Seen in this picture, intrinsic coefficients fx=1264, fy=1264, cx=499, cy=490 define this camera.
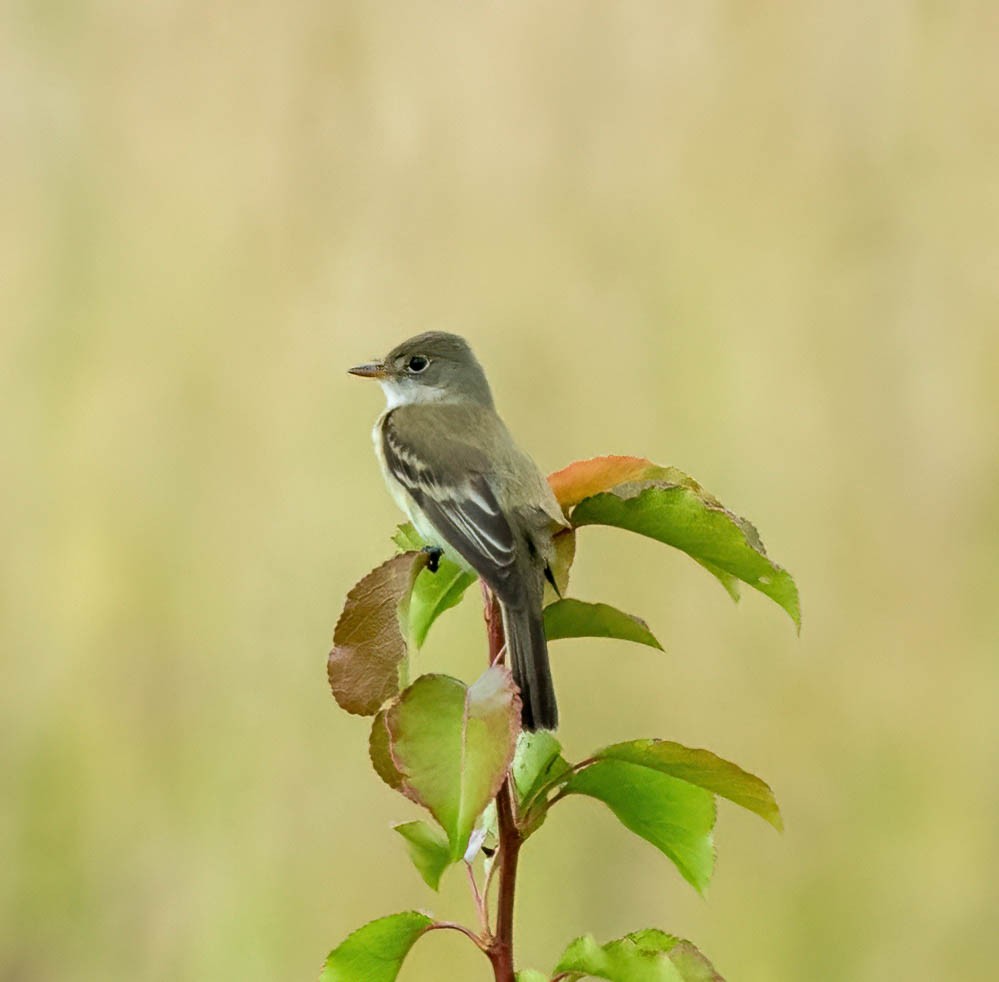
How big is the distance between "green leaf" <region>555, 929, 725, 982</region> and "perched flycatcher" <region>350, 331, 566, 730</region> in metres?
0.13

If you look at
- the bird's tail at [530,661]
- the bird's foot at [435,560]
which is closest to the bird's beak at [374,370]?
the bird's foot at [435,560]

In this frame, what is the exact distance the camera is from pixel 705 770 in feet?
1.97

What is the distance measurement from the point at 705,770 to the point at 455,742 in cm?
13

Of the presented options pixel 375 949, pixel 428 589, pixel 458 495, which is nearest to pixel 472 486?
pixel 458 495

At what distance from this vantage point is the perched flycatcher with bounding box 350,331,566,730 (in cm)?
75

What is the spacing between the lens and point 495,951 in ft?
→ 1.88

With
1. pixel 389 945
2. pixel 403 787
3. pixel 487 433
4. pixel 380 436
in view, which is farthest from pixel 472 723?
pixel 380 436

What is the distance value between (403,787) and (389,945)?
123 millimetres

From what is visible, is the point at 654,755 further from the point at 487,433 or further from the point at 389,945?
the point at 487,433

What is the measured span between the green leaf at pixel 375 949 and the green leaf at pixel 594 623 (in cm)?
17

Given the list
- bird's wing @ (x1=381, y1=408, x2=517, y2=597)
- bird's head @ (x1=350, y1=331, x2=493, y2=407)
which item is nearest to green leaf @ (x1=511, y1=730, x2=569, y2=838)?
bird's wing @ (x1=381, y1=408, x2=517, y2=597)

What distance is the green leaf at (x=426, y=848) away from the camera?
2.21ft

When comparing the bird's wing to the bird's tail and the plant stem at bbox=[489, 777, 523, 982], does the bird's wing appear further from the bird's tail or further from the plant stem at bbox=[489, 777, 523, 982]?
the plant stem at bbox=[489, 777, 523, 982]

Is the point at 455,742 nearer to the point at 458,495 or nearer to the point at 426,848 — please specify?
the point at 426,848
